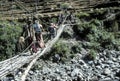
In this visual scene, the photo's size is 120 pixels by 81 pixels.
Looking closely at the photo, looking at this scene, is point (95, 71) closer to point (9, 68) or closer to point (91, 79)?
point (91, 79)

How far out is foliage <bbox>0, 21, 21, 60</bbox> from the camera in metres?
23.2

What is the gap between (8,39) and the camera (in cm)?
2388

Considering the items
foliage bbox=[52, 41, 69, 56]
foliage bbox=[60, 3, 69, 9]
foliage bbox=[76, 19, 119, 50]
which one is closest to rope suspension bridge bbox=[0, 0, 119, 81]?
foliage bbox=[52, 41, 69, 56]

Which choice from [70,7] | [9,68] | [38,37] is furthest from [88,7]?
[9,68]

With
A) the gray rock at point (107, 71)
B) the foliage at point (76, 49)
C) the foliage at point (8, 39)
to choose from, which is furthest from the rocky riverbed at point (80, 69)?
the foliage at point (8, 39)

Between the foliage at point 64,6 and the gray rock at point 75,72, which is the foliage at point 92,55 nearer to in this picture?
the gray rock at point 75,72

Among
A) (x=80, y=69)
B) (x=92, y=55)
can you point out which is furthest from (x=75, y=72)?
(x=92, y=55)

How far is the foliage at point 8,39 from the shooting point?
23.2 m

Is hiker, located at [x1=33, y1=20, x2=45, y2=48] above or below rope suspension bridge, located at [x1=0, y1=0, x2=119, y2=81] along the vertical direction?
above

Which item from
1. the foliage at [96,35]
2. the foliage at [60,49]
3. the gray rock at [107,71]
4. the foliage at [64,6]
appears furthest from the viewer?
the foliage at [64,6]

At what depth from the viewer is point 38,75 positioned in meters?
21.3

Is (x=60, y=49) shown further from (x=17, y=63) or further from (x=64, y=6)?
(x=17, y=63)

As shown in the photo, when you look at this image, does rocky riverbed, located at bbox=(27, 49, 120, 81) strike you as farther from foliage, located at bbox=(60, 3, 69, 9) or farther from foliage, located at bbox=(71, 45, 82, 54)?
foliage, located at bbox=(60, 3, 69, 9)

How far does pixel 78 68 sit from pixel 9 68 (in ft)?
26.4
